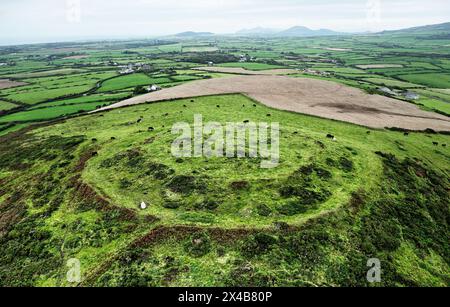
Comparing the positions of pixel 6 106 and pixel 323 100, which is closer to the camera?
pixel 323 100

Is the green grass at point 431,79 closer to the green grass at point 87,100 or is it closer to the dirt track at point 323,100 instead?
the dirt track at point 323,100

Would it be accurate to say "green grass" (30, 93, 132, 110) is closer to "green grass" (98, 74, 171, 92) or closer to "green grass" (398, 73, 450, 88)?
"green grass" (98, 74, 171, 92)

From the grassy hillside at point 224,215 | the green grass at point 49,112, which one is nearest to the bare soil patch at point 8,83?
the green grass at point 49,112

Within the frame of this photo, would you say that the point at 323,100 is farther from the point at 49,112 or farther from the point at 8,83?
the point at 8,83

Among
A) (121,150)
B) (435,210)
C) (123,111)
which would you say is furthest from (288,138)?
(123,111)

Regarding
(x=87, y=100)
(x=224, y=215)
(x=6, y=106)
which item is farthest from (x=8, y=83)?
(x=224, y=215)

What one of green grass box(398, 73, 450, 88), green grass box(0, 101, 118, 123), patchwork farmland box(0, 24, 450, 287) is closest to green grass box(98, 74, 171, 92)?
green grass box(0, 101, 118, 123)
